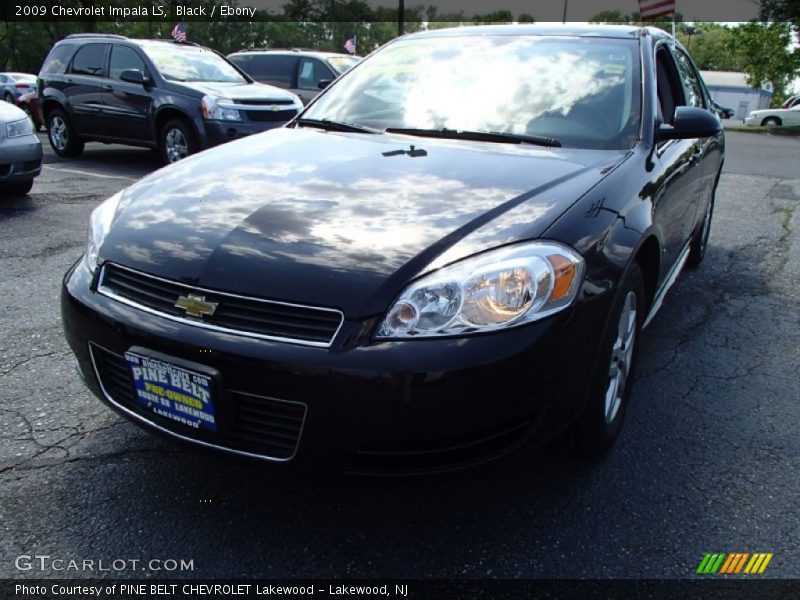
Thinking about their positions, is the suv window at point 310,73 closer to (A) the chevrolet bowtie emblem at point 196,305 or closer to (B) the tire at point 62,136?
(B) the tire at point 62,136

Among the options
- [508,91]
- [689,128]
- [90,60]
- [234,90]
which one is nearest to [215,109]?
[234,90]

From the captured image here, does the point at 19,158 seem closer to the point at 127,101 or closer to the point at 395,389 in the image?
the point at 127,101

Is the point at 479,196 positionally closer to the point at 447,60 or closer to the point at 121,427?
the point at 447,60

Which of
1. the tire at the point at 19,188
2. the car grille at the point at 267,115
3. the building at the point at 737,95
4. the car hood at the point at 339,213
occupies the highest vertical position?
the building at the point at 737,95

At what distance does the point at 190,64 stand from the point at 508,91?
304 inches

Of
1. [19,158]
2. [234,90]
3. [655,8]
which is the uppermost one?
[655,8]

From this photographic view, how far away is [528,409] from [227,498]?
1.07 meters

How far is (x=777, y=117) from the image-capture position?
97.1ft

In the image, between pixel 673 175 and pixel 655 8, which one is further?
pixel 655 8

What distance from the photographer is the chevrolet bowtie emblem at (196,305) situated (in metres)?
1.97

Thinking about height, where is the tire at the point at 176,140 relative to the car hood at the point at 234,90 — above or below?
below

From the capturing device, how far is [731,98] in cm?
5488

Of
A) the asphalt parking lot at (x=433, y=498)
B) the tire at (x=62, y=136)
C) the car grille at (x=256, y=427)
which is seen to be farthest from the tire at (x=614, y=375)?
the tire at (x=62, y=136)

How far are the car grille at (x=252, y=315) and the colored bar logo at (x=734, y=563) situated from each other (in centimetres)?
131
